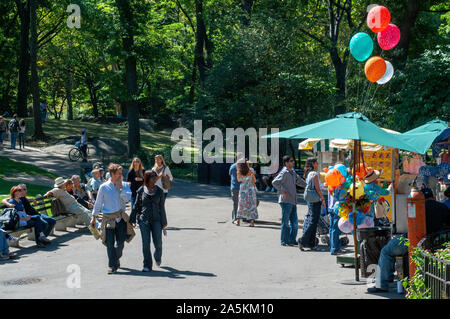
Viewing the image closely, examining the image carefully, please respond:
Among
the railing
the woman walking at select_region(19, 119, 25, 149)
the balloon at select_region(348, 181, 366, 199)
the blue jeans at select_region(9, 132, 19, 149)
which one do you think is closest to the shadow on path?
the balloon at select_region(348, 181, 366, 199)

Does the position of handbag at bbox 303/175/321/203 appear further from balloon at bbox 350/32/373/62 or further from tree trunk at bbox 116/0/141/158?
tree trunk at bbox 116/0/141/158

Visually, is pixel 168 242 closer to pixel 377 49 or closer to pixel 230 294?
pixel 230 294

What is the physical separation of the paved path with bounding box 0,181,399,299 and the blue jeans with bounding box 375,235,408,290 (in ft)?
0.89

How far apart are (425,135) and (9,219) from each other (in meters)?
9.54

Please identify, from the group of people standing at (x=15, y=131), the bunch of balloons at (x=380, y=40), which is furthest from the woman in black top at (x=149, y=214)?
the group of people standing at (x=15, y=131)

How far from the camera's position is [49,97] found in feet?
199

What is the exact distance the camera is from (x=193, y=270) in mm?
10430

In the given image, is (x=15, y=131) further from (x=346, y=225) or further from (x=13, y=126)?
(x=346, y=225)

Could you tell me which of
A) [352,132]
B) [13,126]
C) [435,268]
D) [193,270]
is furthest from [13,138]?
[435,268]

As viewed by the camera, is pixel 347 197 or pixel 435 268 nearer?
pixel 435 268

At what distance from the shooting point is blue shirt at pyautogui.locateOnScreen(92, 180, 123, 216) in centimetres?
1017

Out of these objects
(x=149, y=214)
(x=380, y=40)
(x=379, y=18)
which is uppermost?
(x=379, y=18)

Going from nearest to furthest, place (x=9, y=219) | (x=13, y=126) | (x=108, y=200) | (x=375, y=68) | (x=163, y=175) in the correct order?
(x=108, y=200), (x=9, y=219), (x=375, y=68), (x=163, y=175), (x=13, y=126)

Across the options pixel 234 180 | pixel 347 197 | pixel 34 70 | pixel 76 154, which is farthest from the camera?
pixel 34 70
